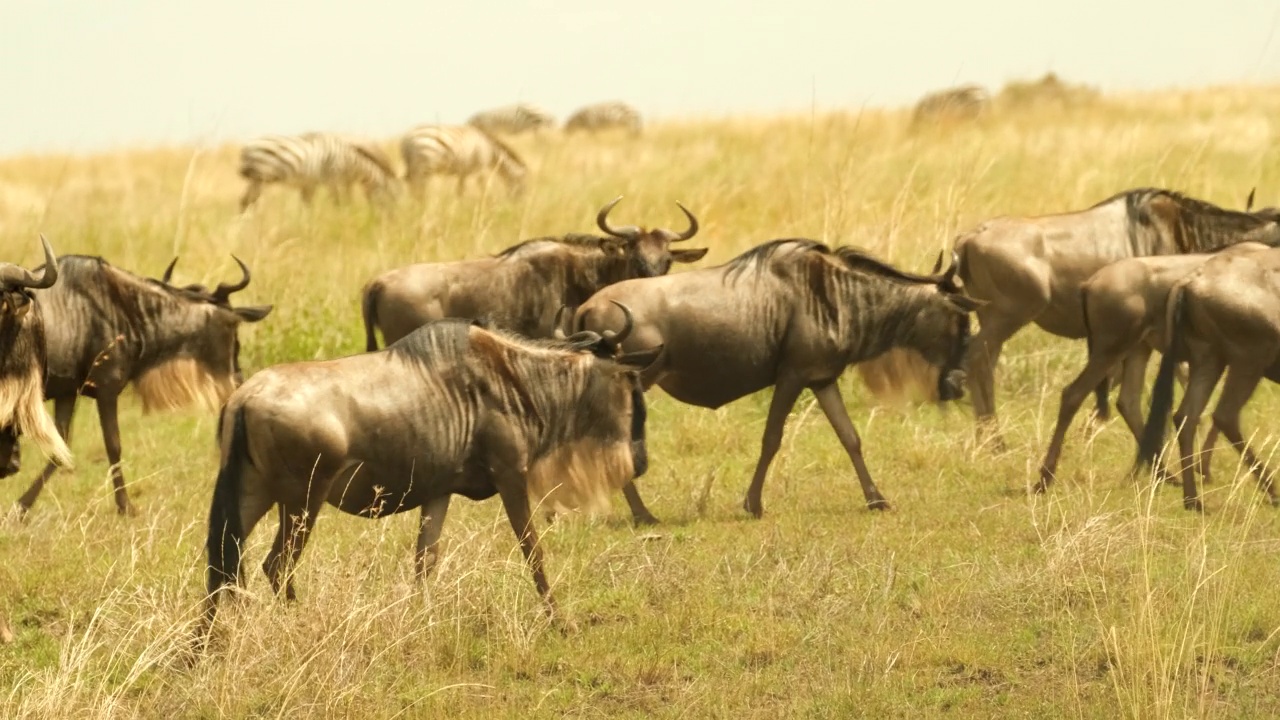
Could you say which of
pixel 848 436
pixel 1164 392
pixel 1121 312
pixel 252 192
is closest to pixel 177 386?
pixel 848 436

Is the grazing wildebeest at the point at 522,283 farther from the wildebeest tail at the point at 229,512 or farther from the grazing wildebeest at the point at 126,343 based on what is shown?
the wildebeest tail at the point at 229,512

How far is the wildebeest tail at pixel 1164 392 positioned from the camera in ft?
24.3

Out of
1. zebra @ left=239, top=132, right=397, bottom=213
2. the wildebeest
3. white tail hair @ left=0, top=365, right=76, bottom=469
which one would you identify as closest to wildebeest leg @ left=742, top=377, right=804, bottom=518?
white tail hair @ left=0, top=365, right=76, bottom=469

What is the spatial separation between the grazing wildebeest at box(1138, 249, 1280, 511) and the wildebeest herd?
1 centimetres

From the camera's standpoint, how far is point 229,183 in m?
26.4

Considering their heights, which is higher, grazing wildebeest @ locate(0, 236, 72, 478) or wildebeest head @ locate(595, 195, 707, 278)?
grazing wildebeest @ locate(0, 236, 72, 478)

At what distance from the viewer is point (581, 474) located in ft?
20.5

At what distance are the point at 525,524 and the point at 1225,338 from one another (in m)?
3.38

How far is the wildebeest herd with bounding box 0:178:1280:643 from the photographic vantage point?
5625 millimetres

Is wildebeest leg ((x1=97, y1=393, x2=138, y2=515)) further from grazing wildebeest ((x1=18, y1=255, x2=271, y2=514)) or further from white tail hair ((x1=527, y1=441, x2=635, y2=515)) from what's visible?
white tail hair ((x1=527, y1=441, x2=635, y2=515))

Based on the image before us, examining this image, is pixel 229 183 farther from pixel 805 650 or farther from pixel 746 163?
pixel 805 650

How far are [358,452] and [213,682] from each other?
972 millimetres

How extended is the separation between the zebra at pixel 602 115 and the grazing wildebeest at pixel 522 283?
27.1 meters

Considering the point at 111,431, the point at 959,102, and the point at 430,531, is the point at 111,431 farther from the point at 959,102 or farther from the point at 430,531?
the point at 959,102
